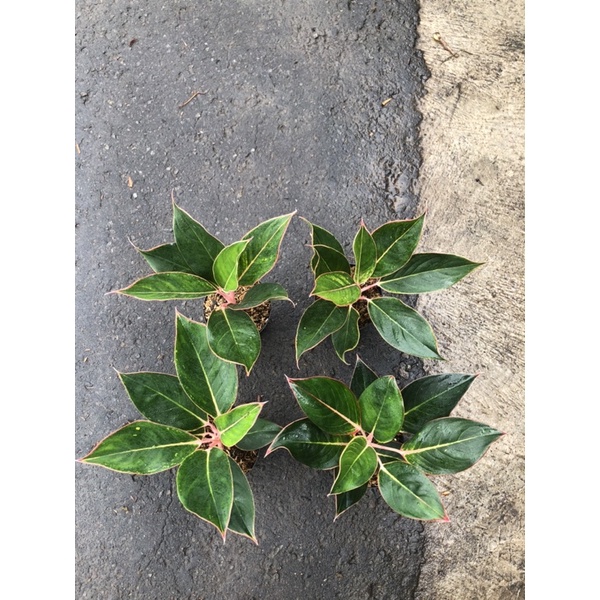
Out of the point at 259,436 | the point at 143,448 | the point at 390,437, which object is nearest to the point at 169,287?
the point at 143,448

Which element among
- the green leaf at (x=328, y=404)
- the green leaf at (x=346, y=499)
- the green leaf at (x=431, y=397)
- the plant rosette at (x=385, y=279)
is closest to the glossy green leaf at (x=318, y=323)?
the plant rosette at (x=385, y=279)

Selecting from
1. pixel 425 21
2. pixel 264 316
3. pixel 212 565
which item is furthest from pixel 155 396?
pixel 425 21

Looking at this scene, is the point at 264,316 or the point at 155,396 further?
the point at 264,316

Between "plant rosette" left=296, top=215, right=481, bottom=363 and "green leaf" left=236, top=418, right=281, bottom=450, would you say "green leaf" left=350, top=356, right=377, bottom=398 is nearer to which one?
"plant rosette" left=296, top=215, right=481, bottom=363

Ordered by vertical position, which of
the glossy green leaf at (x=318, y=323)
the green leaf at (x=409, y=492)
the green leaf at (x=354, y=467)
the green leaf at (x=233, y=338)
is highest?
the green leaf at (x=233, y=338)

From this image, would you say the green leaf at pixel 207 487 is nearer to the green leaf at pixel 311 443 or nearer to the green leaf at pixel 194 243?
the green leaf at pixel 311 443

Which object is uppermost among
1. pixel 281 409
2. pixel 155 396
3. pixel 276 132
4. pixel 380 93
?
pixel 380 93

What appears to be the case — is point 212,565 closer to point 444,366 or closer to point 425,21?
point 444,366
